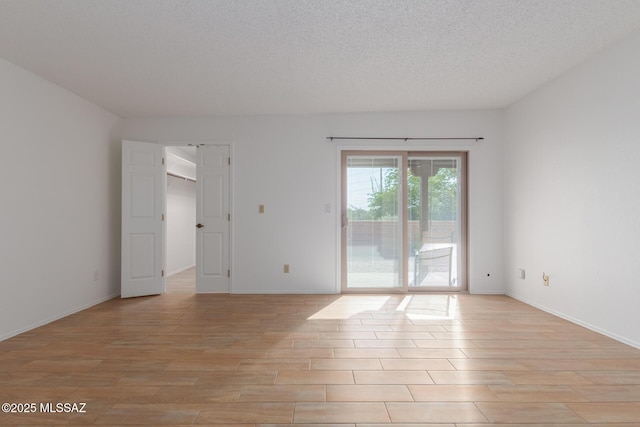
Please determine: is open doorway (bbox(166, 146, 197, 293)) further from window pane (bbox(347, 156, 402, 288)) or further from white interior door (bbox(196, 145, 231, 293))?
window pane (bbox(347, 156, 402, 288))

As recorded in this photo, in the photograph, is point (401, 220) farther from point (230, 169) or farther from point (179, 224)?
point (179, 224)

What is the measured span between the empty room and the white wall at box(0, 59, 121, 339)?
26mm

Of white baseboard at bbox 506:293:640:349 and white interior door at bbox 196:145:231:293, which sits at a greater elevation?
white interior door at bbox 196:145:231:293

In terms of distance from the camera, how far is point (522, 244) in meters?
4.32

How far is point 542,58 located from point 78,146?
16.5ft

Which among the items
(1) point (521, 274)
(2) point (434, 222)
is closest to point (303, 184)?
(2) point (434, 222)

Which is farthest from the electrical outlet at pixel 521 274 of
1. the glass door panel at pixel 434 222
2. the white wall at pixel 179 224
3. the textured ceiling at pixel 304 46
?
the white wall at pixel 179 224

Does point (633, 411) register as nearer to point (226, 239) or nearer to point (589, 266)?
point (589, 266)

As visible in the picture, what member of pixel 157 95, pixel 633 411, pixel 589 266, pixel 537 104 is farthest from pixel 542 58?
pixel 157 95

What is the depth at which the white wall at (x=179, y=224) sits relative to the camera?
6.59 meters

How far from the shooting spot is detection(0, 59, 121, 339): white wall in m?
3.12

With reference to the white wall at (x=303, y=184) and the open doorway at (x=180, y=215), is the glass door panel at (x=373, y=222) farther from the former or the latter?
the open doorway at (x=180, y=215)

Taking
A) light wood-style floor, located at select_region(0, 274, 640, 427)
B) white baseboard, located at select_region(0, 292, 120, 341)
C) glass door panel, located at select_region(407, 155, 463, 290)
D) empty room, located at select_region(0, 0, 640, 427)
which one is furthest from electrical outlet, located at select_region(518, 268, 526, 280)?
white baseboard, located at select_region(0, 292, 120, 341)

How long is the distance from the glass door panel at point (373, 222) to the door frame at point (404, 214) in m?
0.04
